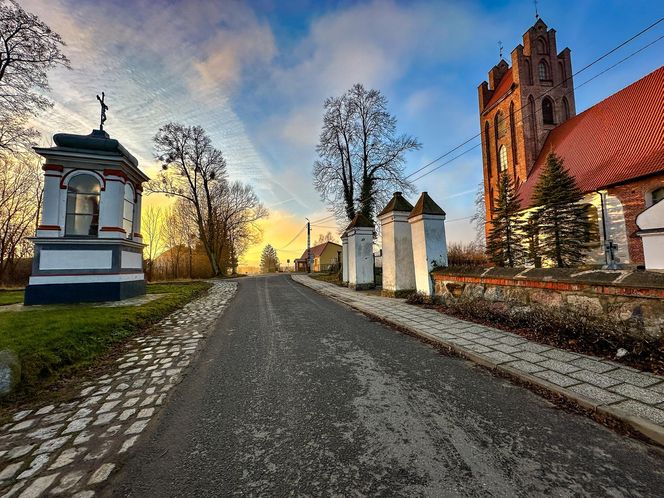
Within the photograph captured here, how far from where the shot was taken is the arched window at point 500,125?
26.3 meters

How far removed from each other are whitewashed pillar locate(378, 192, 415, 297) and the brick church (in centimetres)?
621

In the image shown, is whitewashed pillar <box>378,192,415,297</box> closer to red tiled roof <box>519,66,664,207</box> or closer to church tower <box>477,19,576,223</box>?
red tiled roof <box>519,66,664,207</box>

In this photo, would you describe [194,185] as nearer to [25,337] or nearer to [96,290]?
[96,290]

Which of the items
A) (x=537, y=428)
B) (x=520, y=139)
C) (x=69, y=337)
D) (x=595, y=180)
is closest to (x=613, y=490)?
(x=537, y=428)

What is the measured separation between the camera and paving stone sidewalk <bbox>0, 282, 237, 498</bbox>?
196cm

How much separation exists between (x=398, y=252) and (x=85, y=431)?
32.6 feet

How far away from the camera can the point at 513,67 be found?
82.5ft

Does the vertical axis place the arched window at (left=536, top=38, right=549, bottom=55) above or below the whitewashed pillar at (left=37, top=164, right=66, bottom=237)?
above

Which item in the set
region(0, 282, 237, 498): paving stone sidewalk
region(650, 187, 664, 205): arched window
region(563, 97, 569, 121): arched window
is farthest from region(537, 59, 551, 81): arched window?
region(0, 282, 237, 498): paving stone sidewalk

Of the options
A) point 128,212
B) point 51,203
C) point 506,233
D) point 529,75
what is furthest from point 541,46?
point 51,203

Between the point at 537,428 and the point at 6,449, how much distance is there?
14.5ft

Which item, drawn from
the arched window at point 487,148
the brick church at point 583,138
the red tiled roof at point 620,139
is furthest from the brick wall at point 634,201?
the arched window at point 487,148

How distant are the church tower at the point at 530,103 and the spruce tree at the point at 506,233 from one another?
28.2 ft

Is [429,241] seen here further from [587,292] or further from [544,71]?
[544,71]
